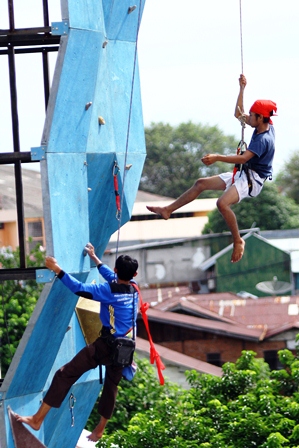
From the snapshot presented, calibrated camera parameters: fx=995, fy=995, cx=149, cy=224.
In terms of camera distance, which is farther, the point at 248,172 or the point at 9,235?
the point at 9,235

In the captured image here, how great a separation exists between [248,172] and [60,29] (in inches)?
85.3

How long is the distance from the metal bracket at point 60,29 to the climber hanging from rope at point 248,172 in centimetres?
178

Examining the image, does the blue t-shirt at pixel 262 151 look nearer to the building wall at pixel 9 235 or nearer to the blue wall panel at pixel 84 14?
the blue wall panel at pixel 84 14

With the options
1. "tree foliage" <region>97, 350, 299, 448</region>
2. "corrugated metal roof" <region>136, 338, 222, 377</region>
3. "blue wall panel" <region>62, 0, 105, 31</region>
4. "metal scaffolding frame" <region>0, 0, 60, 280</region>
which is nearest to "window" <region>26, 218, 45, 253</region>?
"metal scaffolding frame" <region>0, 0, 60, 280</region>

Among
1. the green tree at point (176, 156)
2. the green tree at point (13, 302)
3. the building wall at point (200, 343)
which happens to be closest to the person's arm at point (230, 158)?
the green tree at point (13, 302)

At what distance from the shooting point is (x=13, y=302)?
11930mm

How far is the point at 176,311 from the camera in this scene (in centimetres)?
3219

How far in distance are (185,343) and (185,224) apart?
25094 mm

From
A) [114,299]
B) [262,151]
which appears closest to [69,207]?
[114,299]

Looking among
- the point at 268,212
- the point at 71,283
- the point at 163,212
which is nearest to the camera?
the point at 71,283

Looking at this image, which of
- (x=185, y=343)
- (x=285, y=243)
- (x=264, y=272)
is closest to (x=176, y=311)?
(x=185, y=343)

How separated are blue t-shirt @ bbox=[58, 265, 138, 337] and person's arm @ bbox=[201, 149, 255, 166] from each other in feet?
4.42

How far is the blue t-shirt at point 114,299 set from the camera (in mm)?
8789

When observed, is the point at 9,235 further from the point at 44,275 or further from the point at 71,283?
the point at 71,283
